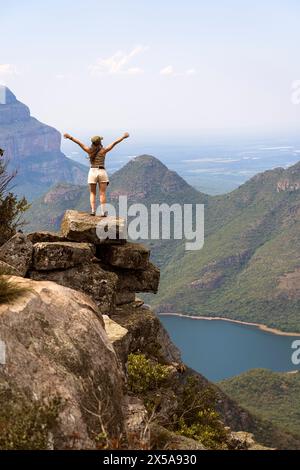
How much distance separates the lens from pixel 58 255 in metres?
19.6

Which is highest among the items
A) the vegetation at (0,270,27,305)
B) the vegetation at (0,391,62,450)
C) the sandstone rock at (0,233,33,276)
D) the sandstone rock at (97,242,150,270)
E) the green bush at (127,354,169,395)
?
the vegetation at (0,270,27,305)

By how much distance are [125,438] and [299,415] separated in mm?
141947

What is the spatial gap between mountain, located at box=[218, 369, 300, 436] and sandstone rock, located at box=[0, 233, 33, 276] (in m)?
126

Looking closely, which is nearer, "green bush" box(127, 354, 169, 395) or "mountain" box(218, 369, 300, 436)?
"green bush" box(127, 354, 169, 395)

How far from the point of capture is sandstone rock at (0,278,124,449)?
8.87 m

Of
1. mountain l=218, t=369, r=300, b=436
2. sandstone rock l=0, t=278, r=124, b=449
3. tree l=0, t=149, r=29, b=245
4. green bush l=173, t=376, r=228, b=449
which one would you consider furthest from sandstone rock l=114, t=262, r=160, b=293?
mountain l=218, t=369, r=300, b=436

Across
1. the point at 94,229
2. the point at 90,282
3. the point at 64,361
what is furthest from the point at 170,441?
the point at 94,229

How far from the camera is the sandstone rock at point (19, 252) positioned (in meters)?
18.6

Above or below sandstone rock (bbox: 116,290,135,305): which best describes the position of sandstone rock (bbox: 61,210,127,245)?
above

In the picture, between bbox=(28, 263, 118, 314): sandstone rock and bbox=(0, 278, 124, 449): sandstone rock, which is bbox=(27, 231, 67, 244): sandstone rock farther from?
bbox=(0, 278, 124, 449): sandstone rock

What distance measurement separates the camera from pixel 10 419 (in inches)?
324

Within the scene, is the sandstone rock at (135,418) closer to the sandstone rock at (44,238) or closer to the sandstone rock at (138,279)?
the sandstone rock at (138,279)

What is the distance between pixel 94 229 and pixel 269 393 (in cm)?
14442
